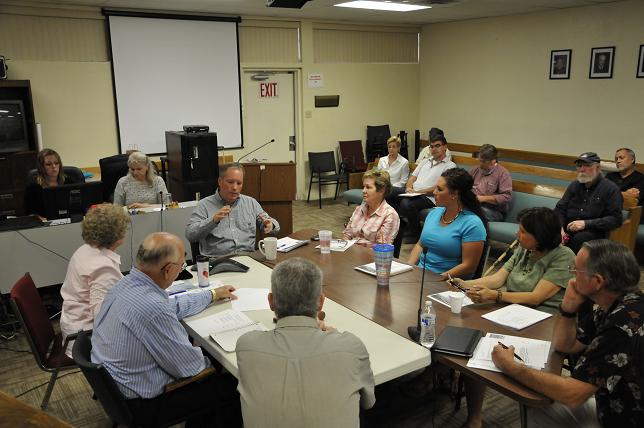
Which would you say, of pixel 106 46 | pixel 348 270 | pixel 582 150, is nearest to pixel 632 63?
pixel 582 150

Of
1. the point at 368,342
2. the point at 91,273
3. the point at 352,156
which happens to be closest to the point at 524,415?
the point at 368,342

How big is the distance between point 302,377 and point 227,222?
2378 millimetres

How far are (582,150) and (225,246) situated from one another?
5.61 m

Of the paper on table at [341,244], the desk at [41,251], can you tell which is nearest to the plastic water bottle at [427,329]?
the paper on table at [341,244]

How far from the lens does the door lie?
8.12 m

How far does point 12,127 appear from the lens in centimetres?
599

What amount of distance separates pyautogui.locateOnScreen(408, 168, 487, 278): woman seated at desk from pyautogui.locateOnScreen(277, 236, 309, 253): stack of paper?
0.83 m

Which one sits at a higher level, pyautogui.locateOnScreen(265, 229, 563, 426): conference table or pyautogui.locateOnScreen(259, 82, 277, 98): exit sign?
pyautogui.locateOnScreen(259, 82, 277, 98): exit sign

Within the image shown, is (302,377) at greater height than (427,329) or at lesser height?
greater

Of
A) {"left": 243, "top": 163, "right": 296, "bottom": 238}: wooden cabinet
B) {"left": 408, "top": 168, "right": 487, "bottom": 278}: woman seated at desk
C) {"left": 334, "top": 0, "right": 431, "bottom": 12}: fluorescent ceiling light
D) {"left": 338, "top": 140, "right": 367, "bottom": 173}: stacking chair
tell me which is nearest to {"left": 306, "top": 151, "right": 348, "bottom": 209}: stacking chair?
{"left": 338, "top": 140, "right": 367, "bottom": 173}: stacking chair

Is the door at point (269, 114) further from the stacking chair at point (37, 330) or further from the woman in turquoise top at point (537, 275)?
the woman in turquoise top at point (537, 275)

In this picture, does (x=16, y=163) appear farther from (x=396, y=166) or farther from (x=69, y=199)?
(x=396, y=166)

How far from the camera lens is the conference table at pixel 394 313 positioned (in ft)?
6.47

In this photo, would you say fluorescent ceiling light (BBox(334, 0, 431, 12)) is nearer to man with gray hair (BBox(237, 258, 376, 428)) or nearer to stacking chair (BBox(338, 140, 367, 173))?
stacking chair (BBox(338, 140, 367, 173))
